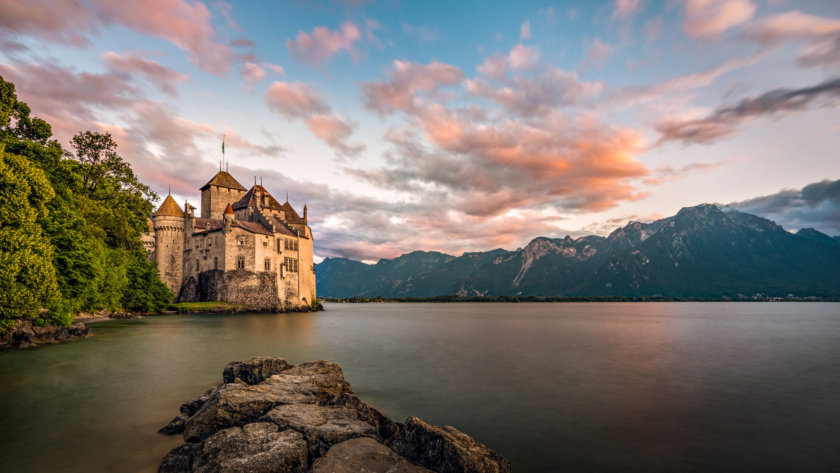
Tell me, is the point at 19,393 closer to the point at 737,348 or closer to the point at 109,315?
the point at 737,348

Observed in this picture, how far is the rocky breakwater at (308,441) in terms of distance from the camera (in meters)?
6.52

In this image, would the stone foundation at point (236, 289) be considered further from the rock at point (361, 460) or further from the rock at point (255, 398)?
the rock at point (361, 460)

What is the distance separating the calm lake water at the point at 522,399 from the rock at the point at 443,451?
1784 mm

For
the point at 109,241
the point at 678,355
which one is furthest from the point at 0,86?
the point at 678,355

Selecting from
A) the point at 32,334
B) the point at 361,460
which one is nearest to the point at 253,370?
the point at 361,460

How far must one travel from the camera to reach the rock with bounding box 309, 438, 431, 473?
6184mm

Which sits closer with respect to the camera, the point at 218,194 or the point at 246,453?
the point at 246,453

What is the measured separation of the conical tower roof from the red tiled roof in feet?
34.6

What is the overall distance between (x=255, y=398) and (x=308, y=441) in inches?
124

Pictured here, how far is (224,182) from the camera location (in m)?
84.9

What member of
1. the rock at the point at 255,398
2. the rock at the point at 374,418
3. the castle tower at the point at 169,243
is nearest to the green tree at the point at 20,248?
the rock at the point at 255,398

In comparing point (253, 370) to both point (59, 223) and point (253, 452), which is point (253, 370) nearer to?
point (253, 452)

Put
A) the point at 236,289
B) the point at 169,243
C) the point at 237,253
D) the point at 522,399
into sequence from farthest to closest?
the point at 169,243
the point at 237,253
the point at 236,289
the point at 522,399

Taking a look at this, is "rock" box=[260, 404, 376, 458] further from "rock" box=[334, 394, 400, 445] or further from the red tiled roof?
the red tiled roof
